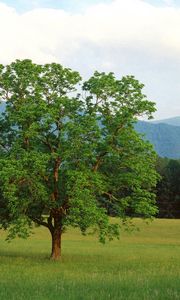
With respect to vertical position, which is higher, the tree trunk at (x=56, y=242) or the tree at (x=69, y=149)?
the tree at (x=69, y=149)

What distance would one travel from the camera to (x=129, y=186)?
3872 cm

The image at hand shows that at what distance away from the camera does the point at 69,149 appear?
35.7 metres

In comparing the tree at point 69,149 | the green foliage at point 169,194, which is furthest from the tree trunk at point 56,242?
the green foliage at point 169,194

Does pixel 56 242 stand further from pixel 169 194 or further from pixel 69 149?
pixel 169 194

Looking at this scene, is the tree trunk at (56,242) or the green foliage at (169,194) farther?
the green foliage at (169,194)

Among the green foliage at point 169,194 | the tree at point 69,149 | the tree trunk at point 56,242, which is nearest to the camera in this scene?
the tree at point 69,149

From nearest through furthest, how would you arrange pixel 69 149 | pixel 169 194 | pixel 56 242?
1. pixel 69 149
2. pixel 56 242
3. pixel 169 194

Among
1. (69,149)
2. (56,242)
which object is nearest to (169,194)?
(56,242)

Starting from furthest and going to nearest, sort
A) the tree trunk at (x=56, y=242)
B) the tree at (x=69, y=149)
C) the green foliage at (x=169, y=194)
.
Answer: the green foliage at (x=169, y=194) → the tree trunk at (x=56, y=242) → the tree at (x=69, y=149)

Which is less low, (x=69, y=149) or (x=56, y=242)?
(x=69, y=149)

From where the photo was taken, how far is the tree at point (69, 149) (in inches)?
1377

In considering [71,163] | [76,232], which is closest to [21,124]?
[71,163]

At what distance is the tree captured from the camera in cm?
3497

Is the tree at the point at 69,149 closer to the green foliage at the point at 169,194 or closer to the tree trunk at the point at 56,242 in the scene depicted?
the tree trunk at the point at 56,242
